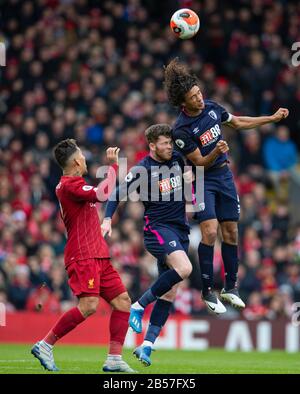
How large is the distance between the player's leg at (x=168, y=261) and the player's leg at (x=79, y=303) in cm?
103

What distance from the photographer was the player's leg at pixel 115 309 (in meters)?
Result: 12.2

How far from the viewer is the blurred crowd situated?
816 inches

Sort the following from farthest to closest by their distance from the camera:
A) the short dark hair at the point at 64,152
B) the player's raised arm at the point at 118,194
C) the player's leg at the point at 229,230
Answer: the player's leg at the point at 229,230, the player's raised arm at the point at 118,194, the short dark hair at the point at 64,152

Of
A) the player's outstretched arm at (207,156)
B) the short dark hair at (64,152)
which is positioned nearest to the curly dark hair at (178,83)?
the player's outstretched arm at (207,156)

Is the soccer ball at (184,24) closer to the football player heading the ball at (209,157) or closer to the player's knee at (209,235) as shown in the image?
the football player heading the ball at (209,157)

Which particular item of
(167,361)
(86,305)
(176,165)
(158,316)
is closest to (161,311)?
(158,316)

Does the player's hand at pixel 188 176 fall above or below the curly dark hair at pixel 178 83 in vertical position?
below

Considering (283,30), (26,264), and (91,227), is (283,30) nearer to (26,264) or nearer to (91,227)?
(26,264)

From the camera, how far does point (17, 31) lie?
80.4 ft

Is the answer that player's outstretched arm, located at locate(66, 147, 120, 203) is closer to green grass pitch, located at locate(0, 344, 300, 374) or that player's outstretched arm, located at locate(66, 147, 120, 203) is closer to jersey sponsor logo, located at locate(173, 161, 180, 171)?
jersey sponsor logo, located at locate(173, 161, 180, 171)

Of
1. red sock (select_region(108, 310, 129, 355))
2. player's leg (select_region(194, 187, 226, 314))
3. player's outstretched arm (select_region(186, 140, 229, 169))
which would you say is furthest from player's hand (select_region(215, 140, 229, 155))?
red sock (select_region(108, 310, 129, 355))

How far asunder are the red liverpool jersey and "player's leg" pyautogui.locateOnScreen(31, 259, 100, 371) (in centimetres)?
12

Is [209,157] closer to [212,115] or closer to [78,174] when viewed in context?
[212,115]
